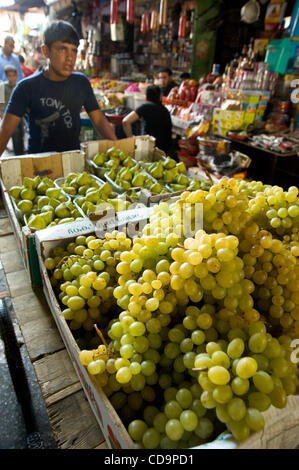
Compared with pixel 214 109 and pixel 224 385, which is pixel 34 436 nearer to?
pixel 224 385

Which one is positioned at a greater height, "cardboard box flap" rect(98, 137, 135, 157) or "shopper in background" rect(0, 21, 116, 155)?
"shopper in background" rect(0, 21, 116, 155)

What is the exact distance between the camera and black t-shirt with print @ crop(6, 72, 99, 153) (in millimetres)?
2404

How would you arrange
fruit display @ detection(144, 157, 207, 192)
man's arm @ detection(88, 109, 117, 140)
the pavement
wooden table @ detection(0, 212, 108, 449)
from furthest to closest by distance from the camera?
1. man's arm @ detection(88, 109, 117, 140)
2. fruit display @ detection(144, 157, 207, 192)
3. the pavement
4. wooden table @ detection(0, 212, 108, 449)

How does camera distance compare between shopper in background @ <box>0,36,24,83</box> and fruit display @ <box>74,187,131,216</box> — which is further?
shopper in background @ <box>0,36,24,83</box>

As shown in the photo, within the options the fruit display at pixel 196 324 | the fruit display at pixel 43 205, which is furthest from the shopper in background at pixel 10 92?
the fruit display at pixel 196 324

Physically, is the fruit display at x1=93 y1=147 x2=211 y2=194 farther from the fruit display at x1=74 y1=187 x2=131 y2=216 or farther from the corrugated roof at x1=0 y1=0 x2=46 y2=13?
the corrugated roof at x1=0 y1=0 x2=46 y2=13

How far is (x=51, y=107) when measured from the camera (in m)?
2.52

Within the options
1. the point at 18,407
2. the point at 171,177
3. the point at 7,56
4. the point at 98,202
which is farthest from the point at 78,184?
the point at 7,56

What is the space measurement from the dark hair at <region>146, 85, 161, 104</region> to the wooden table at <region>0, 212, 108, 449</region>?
3.08 metres

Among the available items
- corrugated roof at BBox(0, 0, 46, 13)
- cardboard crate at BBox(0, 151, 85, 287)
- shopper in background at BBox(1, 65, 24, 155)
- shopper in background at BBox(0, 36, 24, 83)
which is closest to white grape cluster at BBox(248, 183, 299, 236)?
cardboard crate at BBox(0, 151, 85, 287)

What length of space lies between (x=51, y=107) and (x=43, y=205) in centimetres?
124

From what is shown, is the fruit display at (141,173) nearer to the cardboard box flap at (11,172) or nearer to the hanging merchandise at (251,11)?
the cardboard box flap at (11,172)

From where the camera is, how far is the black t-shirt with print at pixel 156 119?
3.82 metres

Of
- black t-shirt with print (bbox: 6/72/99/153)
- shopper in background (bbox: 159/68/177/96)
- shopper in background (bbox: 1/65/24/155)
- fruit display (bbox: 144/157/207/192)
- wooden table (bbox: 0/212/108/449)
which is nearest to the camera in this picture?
wooden table (bbox: 0/212/108/449)
